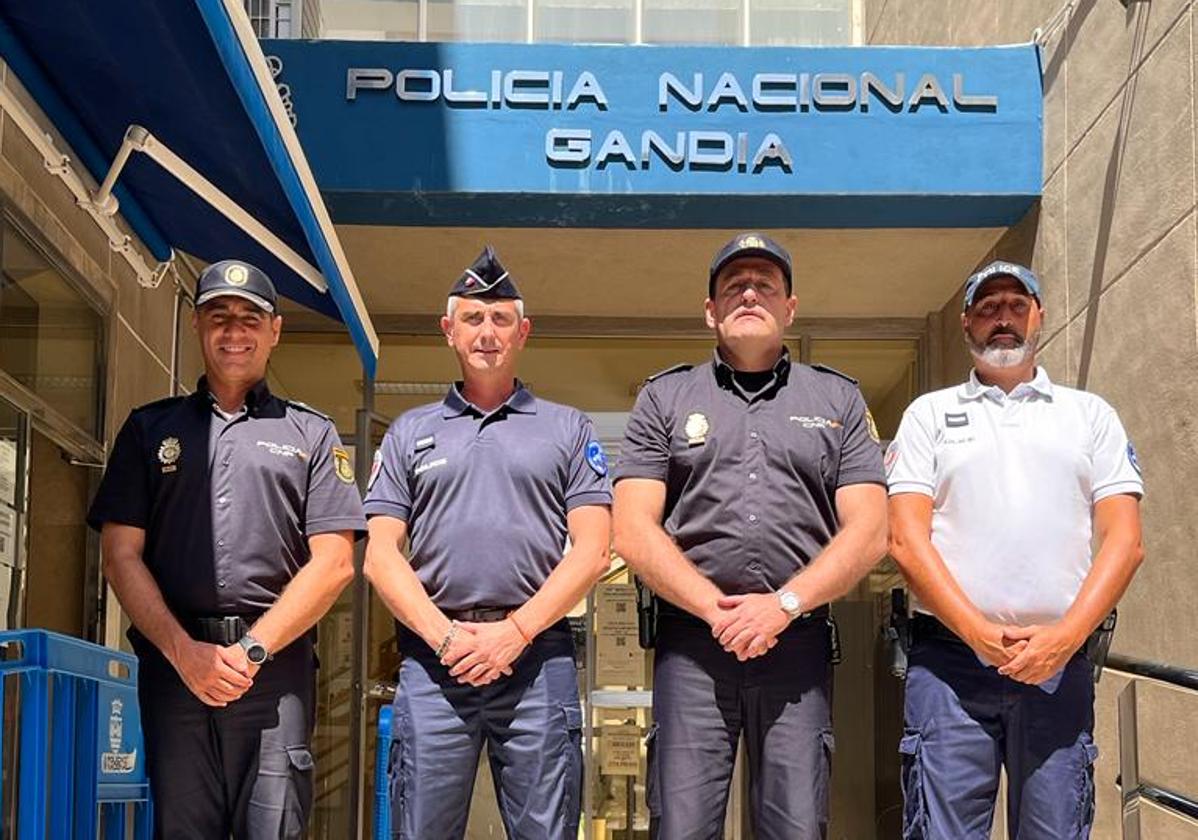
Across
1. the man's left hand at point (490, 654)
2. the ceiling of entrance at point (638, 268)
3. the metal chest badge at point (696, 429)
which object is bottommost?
the man's left hand at point (490, 654)

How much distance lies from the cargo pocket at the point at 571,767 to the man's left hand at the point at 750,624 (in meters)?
0.43

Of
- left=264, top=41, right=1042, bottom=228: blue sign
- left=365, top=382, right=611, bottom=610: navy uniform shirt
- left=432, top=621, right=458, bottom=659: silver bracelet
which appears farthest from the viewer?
left=264, top=41, right=1042, bottom=228: blue sign

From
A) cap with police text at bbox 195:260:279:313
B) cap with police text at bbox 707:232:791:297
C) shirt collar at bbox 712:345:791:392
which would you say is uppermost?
cap with police text at bbox 707:232:791:297

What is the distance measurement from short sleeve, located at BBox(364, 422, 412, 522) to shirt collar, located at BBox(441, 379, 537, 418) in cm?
15

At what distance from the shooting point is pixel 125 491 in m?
3.52

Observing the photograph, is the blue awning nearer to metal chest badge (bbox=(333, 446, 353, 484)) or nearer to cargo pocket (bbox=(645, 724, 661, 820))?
metal chest badge (bbox=(333, 446, 353, 484))

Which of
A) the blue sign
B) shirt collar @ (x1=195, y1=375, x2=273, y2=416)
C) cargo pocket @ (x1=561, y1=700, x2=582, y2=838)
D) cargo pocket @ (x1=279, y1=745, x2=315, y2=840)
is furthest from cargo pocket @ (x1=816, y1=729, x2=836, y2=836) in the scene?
the blue sign

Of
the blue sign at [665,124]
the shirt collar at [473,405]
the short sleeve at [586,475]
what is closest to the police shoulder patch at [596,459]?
the short sleeve at [586,475]

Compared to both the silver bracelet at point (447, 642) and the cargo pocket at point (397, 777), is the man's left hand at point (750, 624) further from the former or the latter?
the cargo pocket at point (397, 777)

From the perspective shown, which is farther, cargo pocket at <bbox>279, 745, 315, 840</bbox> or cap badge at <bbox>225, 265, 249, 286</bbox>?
cap badge at <bbox>225, 265, 249, 286</bbox>

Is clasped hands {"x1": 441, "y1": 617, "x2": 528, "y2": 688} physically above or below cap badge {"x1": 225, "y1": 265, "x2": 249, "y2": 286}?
below

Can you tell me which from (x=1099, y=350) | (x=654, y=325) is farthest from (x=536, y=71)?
(x=1099, y=350)

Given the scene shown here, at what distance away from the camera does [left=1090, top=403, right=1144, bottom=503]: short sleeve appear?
350cm

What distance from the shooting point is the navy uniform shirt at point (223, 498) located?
11.3ft
